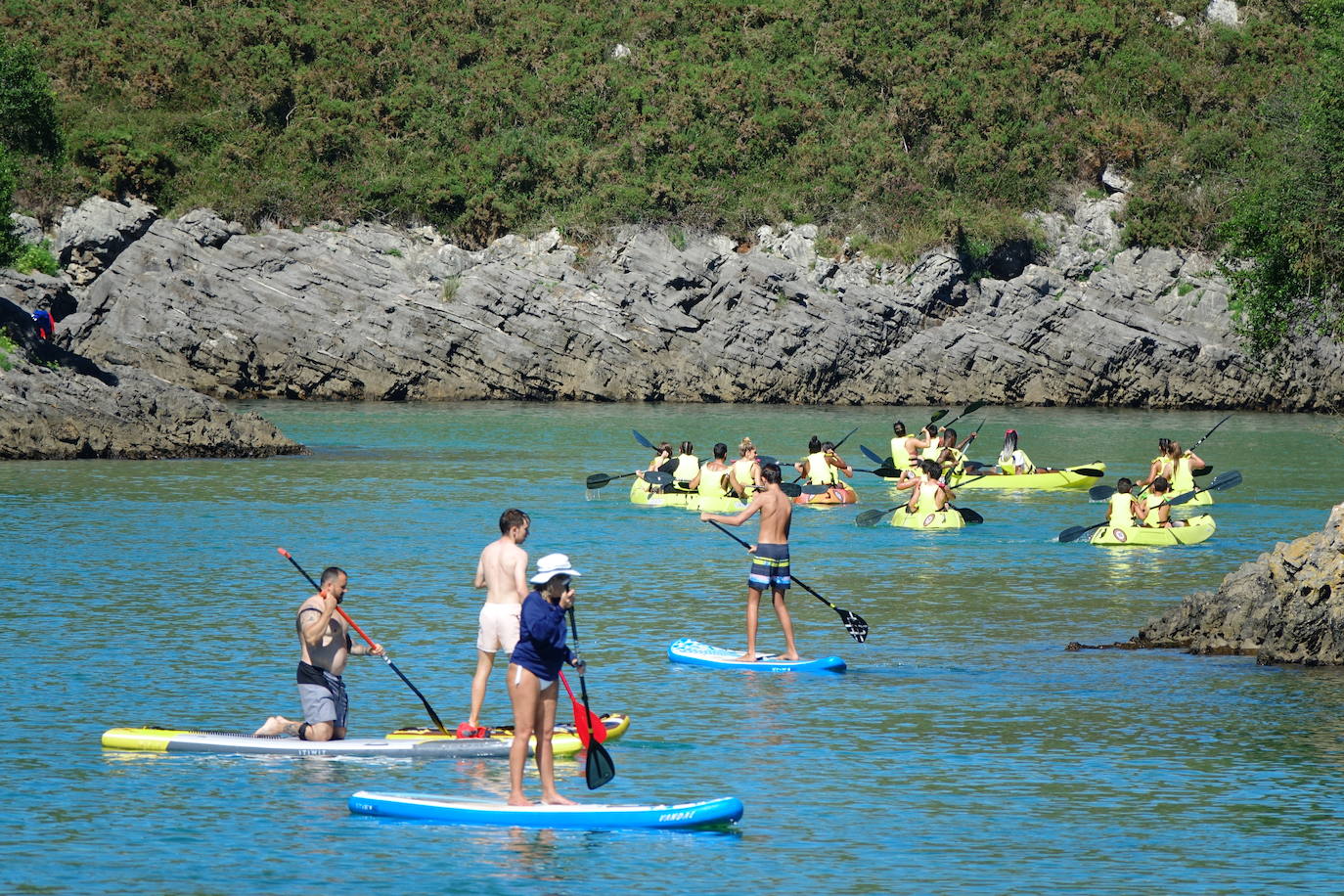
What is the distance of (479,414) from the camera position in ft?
185

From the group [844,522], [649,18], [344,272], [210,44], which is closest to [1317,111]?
[844,522]

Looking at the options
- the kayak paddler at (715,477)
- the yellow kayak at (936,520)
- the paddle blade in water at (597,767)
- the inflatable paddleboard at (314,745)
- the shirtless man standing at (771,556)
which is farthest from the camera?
the kayak paddler at (715,477)

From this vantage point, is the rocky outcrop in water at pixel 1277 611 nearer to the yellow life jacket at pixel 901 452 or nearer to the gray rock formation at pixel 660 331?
the yellow life jacket at pixel 901 452

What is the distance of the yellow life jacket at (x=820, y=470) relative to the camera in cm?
3288

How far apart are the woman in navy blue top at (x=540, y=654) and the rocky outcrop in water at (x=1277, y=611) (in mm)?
8569

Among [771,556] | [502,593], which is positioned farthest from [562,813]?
[771,556]

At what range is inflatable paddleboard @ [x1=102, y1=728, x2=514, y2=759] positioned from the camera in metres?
13.1

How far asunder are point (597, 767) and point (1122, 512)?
17.7 m

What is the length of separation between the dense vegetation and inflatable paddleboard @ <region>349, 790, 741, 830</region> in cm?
5628

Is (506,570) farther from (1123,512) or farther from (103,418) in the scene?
(103,418)

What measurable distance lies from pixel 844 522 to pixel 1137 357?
115 ft

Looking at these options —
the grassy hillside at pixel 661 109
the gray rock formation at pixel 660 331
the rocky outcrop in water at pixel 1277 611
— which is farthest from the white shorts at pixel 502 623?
the grassy hillside at pixel 661 109

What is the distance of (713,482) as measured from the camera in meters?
31.8

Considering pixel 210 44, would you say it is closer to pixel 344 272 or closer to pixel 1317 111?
pixel 344 272
